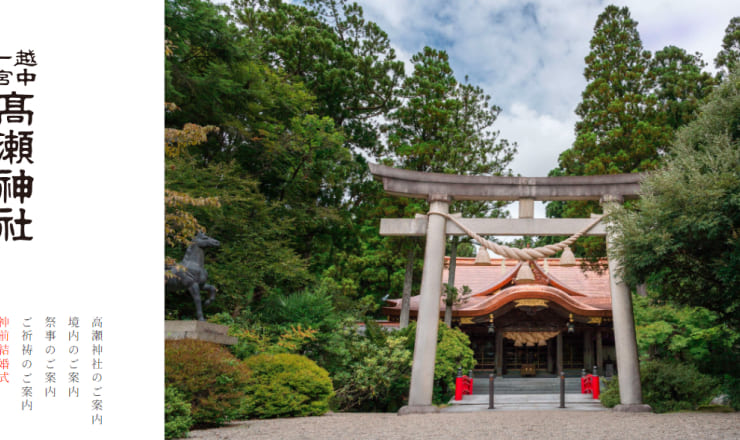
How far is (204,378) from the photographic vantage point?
6.65 meters

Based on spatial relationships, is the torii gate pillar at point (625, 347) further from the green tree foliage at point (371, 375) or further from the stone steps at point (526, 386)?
the stone steps at point (526, 386)

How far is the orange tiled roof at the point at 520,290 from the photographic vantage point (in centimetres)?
1800

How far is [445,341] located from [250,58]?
8446 mm

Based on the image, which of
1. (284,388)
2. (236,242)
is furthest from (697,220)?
(236,242)

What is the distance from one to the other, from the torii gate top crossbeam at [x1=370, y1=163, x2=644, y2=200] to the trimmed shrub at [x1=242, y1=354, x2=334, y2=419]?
3417 mm

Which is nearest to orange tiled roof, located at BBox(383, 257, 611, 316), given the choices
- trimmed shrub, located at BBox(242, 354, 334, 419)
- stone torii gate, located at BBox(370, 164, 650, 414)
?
stone torii gate, located at BBox(370, 164, 650, 414)

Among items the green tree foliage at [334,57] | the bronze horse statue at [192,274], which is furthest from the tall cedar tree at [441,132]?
the bronze horse statue at [192,274]

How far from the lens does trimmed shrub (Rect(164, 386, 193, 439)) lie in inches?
228

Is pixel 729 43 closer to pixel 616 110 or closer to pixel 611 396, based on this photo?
pixel 616 110

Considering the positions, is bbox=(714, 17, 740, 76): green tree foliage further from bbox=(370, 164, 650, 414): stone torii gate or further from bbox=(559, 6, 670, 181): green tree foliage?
bbox=(370, 164, 650, 414): stone torii gate

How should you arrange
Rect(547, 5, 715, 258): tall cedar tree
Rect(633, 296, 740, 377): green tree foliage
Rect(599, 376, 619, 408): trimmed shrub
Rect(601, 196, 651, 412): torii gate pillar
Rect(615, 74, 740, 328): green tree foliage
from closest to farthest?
Rect(615, 74, 740, 328): green tree foliage < Rect(601, 196, 651, 412): torii gate pillar < Rect(599, 376, 619, 408): trimmed shrub < Rect(633, 296, 740, 377): green tree foliage < Rect(547, 5, 715, 258): tall cedar tree

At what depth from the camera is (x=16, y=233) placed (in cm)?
486

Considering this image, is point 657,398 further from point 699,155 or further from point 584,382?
point 584,382

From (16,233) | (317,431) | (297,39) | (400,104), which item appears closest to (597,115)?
(400,104)
